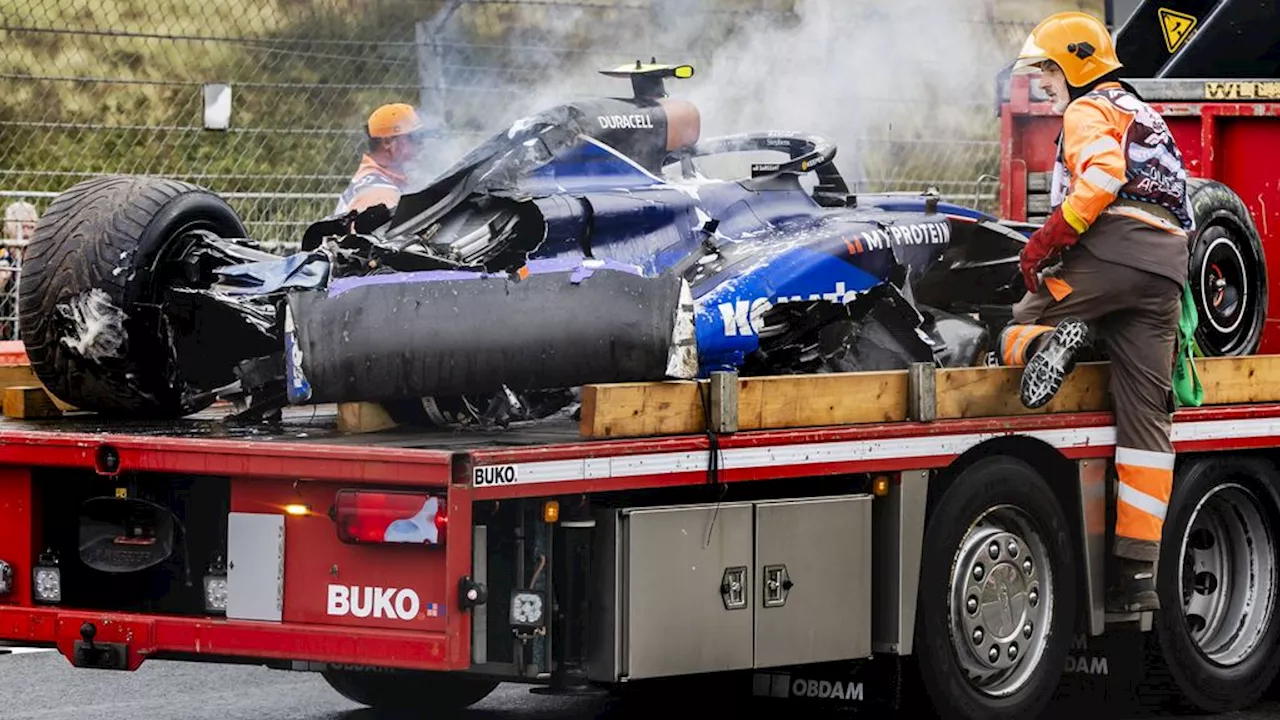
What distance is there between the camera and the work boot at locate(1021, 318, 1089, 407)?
8.22 metres

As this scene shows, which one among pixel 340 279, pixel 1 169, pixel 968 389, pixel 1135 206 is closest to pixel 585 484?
pixel 340 279

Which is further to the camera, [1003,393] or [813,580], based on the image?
[1003,393]

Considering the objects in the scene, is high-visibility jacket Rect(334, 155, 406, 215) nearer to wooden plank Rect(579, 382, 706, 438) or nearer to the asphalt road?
the asphalt road

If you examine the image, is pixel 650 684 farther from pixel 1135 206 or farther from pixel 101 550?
pixel 1135 206

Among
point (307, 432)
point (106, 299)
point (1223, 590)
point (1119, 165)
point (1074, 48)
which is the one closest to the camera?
point (307, 432)

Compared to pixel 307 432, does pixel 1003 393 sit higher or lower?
higher

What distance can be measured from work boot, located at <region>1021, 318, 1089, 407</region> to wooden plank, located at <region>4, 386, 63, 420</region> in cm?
321

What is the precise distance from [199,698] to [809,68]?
5.42m

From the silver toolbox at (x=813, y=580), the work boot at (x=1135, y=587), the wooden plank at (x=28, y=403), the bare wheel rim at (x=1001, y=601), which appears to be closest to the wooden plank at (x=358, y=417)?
the silver toolbox at (x=813, y=580)

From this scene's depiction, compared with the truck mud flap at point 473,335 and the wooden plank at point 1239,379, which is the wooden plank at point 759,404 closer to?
the truck mud flap at point 473,335

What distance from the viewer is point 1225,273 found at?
9.82 meters

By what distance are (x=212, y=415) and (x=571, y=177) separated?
57.4 inches

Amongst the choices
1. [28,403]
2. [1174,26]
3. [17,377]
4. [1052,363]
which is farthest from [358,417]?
[1174,26]

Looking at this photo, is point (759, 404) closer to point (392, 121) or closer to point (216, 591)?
point (216, 591)
